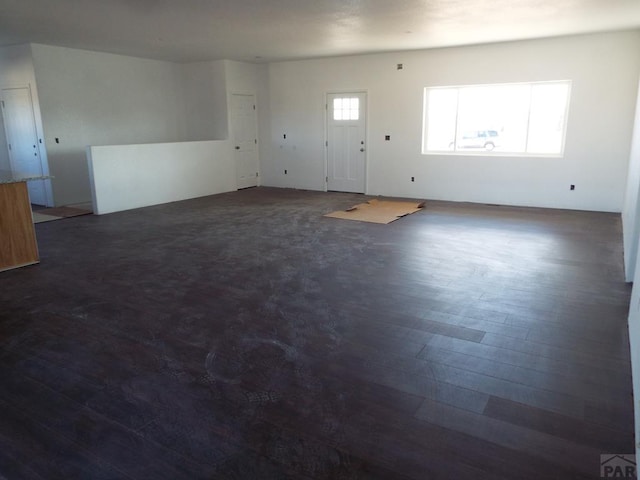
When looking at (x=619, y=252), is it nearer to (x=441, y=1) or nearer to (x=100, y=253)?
(x=441, y=1)

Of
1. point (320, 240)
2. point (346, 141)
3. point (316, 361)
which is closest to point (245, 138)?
point (346, 141)

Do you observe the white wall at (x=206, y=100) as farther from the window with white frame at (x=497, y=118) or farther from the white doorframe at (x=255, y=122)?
the window with white frame at (x=497, y=118)

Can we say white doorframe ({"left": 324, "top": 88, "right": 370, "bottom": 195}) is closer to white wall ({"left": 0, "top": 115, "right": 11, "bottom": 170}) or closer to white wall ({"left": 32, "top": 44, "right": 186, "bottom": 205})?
white wall ({"left": 32, "top": 44, "right": 186, "bottom": 205})

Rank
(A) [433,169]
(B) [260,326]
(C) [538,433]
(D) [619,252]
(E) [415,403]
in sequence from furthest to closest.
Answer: (A) [433,169] → (D) [619,252] → (B) [260,326] → (E) [415,403] → (C) [538,433]

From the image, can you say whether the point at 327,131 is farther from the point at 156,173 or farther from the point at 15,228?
the point at 15,228

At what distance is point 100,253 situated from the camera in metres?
5.50

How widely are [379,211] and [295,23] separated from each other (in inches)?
129

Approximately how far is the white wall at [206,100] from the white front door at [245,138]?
0.26 meters

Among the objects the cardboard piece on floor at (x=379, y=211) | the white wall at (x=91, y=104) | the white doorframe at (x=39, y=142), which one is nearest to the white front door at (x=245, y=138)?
the white wall at (x=91, y=104)

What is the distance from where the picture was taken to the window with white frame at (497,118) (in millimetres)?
7832

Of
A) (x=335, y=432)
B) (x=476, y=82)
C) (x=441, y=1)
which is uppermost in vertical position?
(x=441, y=1)

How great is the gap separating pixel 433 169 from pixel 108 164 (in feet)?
19.3

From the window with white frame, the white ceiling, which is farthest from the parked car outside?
the white ceiling

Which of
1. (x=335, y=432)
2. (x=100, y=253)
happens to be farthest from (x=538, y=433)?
(x=100, y=253)
